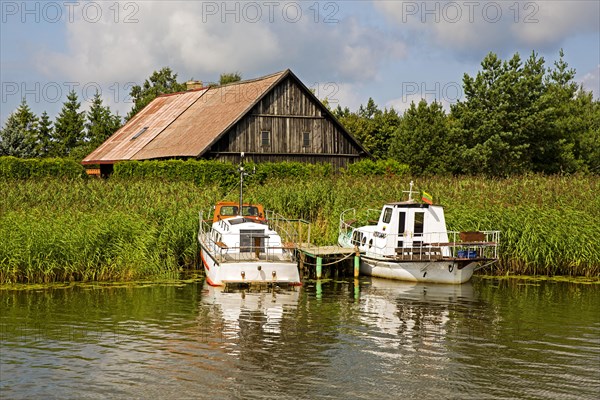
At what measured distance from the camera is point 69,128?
80.6 metres

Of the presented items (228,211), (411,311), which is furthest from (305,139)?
(411,311)

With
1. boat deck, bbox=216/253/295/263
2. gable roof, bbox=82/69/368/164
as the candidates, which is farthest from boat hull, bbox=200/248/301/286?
gable roof, bbox=82/69/368/164

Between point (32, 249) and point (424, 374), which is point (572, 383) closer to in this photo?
point (424, 374)

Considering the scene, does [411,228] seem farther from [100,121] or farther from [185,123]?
[100,121]

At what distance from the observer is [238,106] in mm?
49094

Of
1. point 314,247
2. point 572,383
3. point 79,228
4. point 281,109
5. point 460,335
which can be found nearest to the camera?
point 572,383

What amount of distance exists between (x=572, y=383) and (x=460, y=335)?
165 inches

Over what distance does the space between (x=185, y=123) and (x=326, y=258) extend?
2762 cm

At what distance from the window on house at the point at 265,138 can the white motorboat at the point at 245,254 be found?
2131cm

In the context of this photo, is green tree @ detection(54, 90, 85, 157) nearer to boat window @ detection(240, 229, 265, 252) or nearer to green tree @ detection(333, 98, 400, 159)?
green tree @ detection(333, 98, 400, 159)

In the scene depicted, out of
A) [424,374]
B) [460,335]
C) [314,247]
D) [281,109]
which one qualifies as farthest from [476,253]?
[281,109]

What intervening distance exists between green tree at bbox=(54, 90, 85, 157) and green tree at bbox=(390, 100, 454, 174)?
118ft

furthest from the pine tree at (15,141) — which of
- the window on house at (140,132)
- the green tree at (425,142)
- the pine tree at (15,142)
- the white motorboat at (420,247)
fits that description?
the white motorboat at (420,247)

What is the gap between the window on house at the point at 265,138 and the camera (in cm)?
4828
